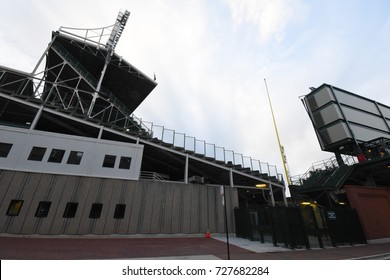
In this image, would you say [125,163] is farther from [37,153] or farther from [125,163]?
[37,153]

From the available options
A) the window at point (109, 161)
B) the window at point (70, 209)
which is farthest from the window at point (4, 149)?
the window at point (109, 161)

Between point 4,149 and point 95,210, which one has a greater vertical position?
point 4,149

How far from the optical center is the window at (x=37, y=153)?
15690mm

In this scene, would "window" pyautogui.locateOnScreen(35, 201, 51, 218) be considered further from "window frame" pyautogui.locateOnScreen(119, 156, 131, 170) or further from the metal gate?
the metal gate

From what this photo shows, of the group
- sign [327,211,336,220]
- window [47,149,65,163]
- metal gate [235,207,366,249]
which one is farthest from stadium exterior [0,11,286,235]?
sign [327,211,336,220]

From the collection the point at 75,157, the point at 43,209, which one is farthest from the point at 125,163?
the point at 43,209

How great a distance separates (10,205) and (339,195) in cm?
2785

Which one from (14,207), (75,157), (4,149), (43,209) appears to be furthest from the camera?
(75,157)

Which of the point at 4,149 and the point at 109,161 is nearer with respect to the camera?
the point at 4,149

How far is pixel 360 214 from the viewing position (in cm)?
1429

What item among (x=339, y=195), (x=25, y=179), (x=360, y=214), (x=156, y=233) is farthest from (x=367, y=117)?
(x=25, y=179)

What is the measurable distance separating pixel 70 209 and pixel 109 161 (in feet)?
16.7

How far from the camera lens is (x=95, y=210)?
15438mm

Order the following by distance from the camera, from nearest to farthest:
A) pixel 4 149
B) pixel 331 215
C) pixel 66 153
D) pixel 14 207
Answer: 1. pixel 331 215
2. pixel 14 207
3. pixel 4 149
4. pixel 66 153
